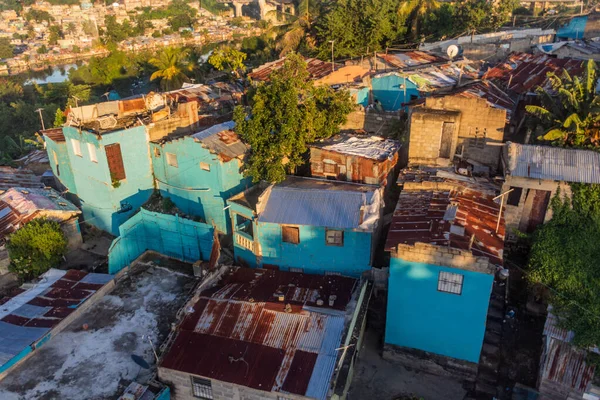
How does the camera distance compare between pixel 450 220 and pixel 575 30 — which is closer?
pixel 450 220

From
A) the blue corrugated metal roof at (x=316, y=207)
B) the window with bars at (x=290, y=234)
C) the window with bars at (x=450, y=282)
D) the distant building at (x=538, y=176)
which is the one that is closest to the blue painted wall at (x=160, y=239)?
the blue corrugated metal roof at (x=316, y=207)

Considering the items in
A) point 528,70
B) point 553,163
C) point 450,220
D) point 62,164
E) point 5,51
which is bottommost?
point 5,51

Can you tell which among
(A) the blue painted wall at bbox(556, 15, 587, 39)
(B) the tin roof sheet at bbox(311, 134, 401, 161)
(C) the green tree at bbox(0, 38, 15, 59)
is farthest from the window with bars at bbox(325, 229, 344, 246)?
(C) the green tree at bbox(0, 38, 15, 59)

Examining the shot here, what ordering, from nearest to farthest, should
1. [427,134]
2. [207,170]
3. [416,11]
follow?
[427,134] → [207,170] → [416,11]

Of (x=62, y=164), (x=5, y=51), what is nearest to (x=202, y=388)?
(x=62, y=164)

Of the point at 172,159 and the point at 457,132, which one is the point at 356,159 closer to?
the point at 457,132

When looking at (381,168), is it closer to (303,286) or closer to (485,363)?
(303,286)

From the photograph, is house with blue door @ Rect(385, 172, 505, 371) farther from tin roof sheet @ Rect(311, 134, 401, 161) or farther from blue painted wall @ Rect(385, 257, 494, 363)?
tin roof sheet @ Rect(311, 134, 401, 161)

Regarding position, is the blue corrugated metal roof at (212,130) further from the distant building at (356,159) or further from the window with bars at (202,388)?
the window with bars at (202,388)

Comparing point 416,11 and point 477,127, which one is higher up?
point 416,11
